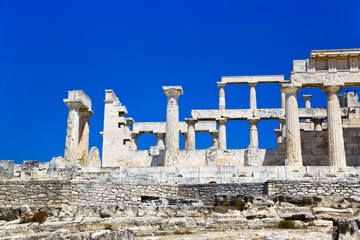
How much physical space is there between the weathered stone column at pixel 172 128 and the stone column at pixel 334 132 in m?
8.72

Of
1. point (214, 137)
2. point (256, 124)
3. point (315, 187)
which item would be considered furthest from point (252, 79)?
point (315, 187)

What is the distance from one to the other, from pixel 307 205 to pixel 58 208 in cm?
626

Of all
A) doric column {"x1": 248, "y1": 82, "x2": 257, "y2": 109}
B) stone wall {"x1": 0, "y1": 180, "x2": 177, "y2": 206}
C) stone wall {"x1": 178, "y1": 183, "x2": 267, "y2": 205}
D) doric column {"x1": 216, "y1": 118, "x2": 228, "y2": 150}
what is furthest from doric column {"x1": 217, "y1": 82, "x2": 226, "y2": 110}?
stone wall {"x1": 0, "y1": 180, "x2": 177, "y2": 206}

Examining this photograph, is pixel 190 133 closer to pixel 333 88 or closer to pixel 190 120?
pixel 190 120

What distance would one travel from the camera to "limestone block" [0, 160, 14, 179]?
1948 centimetres

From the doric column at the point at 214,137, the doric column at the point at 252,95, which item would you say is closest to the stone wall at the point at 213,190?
the doric column at the point at 252,95

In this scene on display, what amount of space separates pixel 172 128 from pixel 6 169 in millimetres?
10338

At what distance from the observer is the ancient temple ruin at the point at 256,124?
26.8 metres

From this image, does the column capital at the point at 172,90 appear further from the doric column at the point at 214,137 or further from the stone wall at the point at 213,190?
the doric column at the point at 214,137

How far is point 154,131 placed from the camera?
130ft

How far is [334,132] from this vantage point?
86.6 feet

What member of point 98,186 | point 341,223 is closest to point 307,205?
point 341,223

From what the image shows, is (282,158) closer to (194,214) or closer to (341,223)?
(194,214)

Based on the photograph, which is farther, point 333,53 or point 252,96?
point 252,96
